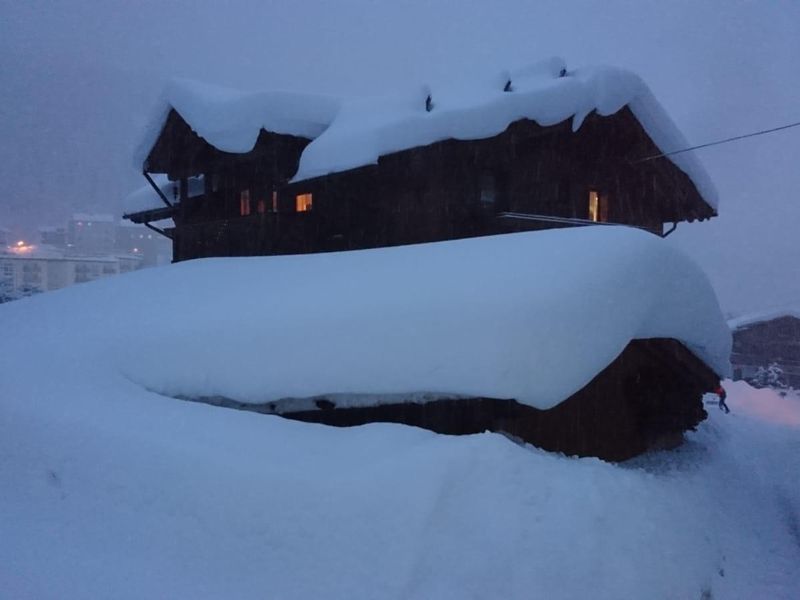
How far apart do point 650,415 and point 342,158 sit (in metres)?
6.89

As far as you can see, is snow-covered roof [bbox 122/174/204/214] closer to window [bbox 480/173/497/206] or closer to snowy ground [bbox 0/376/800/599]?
window [bbox 480/173/497/206]

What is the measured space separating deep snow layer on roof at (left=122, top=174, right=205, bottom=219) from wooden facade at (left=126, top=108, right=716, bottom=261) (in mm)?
1275

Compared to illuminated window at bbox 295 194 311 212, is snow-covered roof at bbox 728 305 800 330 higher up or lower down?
lower down

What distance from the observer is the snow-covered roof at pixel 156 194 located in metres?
15.0

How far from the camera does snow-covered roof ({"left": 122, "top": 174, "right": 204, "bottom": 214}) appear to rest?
1505cm

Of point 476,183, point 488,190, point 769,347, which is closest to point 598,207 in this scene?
point 488,190

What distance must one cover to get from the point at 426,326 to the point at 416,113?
6.05m

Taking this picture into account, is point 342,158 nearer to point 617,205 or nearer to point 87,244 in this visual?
point 617,205

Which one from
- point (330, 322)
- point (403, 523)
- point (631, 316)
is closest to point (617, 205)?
point (631, 316)

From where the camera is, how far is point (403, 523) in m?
3.39

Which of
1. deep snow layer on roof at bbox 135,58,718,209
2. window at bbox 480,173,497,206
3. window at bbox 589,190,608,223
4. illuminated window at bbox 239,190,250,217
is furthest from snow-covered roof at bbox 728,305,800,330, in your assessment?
illuminated window at bbox 239,190,250,217

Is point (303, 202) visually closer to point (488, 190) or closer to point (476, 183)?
point (476, 183)

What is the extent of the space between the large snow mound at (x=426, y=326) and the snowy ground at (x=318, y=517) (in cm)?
56

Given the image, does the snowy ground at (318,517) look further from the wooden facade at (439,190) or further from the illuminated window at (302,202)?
the illuminated window at (302,202)
